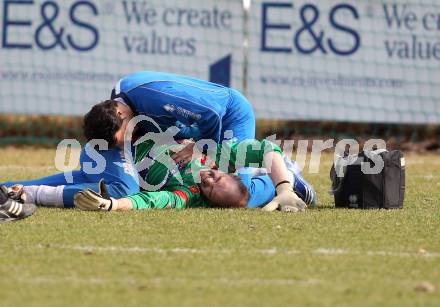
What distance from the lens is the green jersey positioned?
7.94 m

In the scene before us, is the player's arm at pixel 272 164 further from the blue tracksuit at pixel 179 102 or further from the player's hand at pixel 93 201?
the player's hand at pixel 93 201

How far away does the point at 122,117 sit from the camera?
785 centimetres

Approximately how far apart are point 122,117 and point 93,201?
719mm

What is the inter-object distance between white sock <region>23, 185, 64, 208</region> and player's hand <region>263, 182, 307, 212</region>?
5.39 feet

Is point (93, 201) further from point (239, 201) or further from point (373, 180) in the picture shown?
point (373, 180)

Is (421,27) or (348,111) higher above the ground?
(421,27)

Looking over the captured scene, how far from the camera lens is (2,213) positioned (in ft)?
23.6

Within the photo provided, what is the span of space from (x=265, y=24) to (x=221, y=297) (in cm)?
921

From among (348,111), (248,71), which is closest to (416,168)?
(348,111)

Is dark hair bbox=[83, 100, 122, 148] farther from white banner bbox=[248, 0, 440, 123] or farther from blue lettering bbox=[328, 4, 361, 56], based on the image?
blue lettering bbox=[328, 4, 361, 56]

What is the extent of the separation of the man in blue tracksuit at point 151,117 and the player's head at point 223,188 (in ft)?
0.33

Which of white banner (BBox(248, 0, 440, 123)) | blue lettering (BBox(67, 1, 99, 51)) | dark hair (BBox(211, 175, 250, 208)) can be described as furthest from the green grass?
blue lettering (BBox(67, 1, 99, 51))

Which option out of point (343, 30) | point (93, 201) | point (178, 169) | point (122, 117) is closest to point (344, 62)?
point (343, 30)

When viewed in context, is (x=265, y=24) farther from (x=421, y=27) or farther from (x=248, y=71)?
(x=421, y=27)
